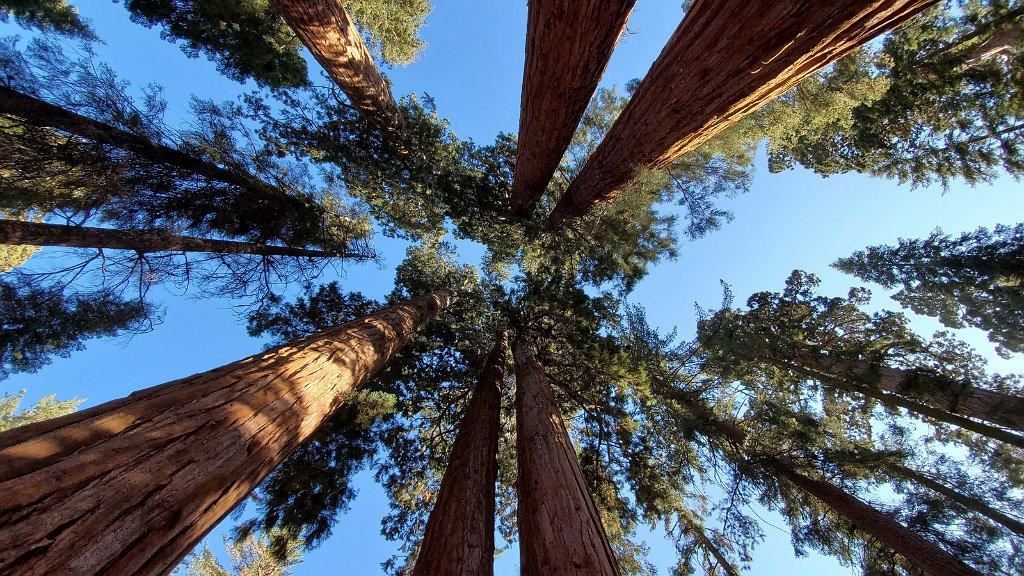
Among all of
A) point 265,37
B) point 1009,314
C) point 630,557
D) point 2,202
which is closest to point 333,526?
point 630,557

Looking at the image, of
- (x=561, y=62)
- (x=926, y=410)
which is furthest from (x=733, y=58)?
(x=926, y=410)

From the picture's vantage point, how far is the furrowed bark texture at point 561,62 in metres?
3.94

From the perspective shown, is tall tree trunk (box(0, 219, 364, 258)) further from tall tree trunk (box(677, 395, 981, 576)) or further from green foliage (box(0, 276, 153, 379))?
tall tree trunk (box(677, 395, 981, 576))

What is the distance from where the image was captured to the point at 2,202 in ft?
17.2

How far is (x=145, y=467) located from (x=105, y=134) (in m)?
6.52

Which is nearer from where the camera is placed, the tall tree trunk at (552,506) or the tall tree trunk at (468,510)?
the tall tree trunk at (552,506)

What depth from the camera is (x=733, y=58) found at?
337cm

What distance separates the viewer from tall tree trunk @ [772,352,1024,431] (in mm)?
6000

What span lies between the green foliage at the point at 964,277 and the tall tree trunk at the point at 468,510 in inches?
464

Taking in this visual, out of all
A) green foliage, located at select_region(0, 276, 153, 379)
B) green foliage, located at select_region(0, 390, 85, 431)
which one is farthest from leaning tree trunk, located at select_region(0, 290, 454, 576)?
green foliage, located at select_region(0, 390, 85, 431)

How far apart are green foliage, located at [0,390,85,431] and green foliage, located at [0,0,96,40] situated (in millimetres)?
→ 13385

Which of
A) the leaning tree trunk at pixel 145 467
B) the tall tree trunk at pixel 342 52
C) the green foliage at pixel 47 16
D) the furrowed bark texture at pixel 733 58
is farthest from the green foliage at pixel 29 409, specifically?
the furrowed bark texture at pixel 733 58

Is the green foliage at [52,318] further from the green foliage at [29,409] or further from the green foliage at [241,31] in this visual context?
the green foliage at [29,409]

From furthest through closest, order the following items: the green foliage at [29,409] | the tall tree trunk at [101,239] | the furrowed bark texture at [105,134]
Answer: the green foliage at [29,409] < the tall tree trunk at [101,239] < the furrowed bark texture at [105,134]
